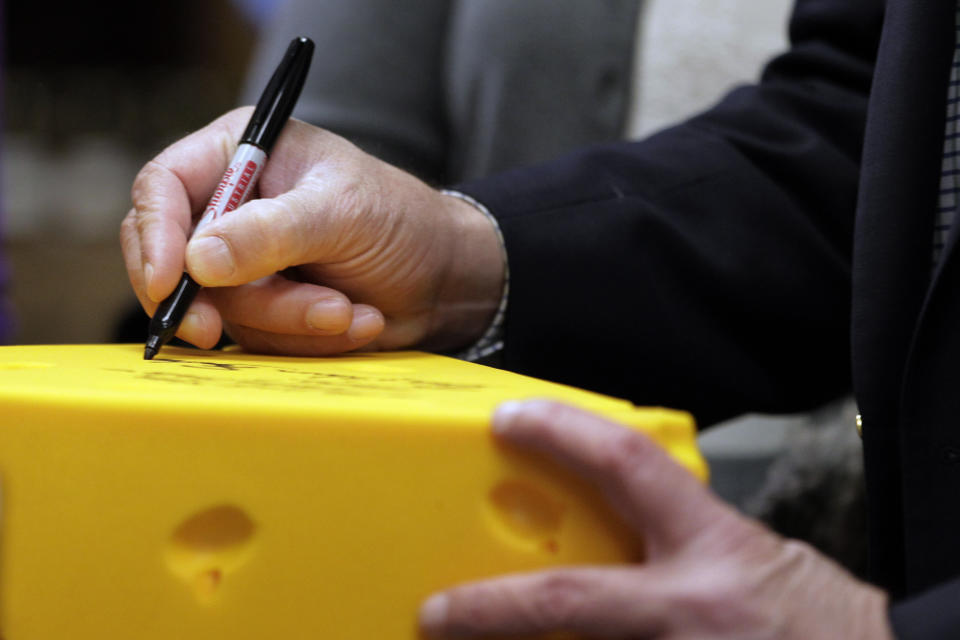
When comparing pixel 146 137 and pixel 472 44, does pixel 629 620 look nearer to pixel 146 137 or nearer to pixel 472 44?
pixel 472 44

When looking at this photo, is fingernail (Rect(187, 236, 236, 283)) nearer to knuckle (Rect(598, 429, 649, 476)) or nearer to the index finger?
the index finger

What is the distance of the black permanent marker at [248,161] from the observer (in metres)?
0.46

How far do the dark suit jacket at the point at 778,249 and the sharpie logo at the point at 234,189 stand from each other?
0.48 feet

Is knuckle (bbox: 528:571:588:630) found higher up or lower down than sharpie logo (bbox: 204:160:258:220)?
lower down

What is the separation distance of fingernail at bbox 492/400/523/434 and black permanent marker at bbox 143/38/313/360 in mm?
220

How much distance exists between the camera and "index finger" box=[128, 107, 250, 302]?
1.53 ft

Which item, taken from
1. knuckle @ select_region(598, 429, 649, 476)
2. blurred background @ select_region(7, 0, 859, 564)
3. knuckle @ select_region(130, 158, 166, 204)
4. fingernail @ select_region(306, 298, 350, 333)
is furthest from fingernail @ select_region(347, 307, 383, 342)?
blurred background @ select_region(7, 0, 859, 564)

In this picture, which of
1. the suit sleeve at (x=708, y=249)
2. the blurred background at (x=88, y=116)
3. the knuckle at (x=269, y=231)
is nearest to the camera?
the knuckle at (x=269, y=231)

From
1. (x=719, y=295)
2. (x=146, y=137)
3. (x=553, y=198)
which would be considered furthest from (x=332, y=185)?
(x=146, y=137)

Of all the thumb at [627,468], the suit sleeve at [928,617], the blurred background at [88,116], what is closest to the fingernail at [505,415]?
the thumb at [627,468]

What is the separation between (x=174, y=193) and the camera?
50 centimetres

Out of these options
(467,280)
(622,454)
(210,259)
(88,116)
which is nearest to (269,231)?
(210,259)

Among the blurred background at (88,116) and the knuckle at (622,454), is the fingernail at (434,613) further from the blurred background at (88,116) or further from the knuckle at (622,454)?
the blurred background at (88,116)

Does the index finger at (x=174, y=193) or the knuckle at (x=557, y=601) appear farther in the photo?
the index finger at (x=174, y=193)
